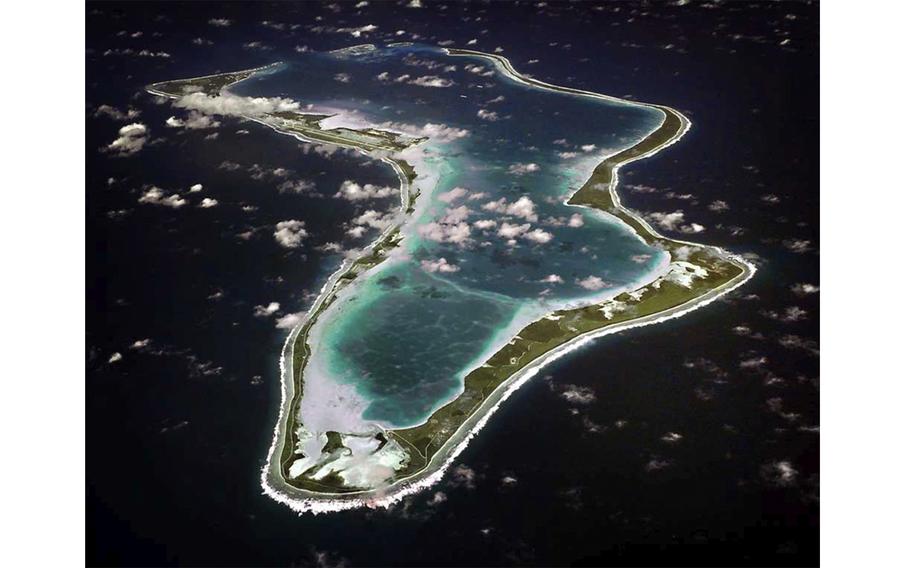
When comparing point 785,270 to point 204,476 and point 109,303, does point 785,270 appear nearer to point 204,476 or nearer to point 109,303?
point 204,476

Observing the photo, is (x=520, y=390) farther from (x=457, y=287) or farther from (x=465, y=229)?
(x=465, y=229)

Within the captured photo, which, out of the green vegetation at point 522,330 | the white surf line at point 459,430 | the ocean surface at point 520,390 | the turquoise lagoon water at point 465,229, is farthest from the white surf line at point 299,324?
the turquoise lagoon water at point 465,229

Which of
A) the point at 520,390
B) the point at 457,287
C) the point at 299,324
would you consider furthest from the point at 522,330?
the point at 299,324

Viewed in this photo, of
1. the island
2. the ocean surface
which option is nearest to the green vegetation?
the island

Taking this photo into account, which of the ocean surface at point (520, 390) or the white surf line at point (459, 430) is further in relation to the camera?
the white surf line at point (459, 430)

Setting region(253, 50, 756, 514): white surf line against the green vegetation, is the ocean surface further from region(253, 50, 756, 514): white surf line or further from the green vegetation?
the green vegetation

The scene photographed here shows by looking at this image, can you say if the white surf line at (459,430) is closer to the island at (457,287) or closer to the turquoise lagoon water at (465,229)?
the island at (457,287)
